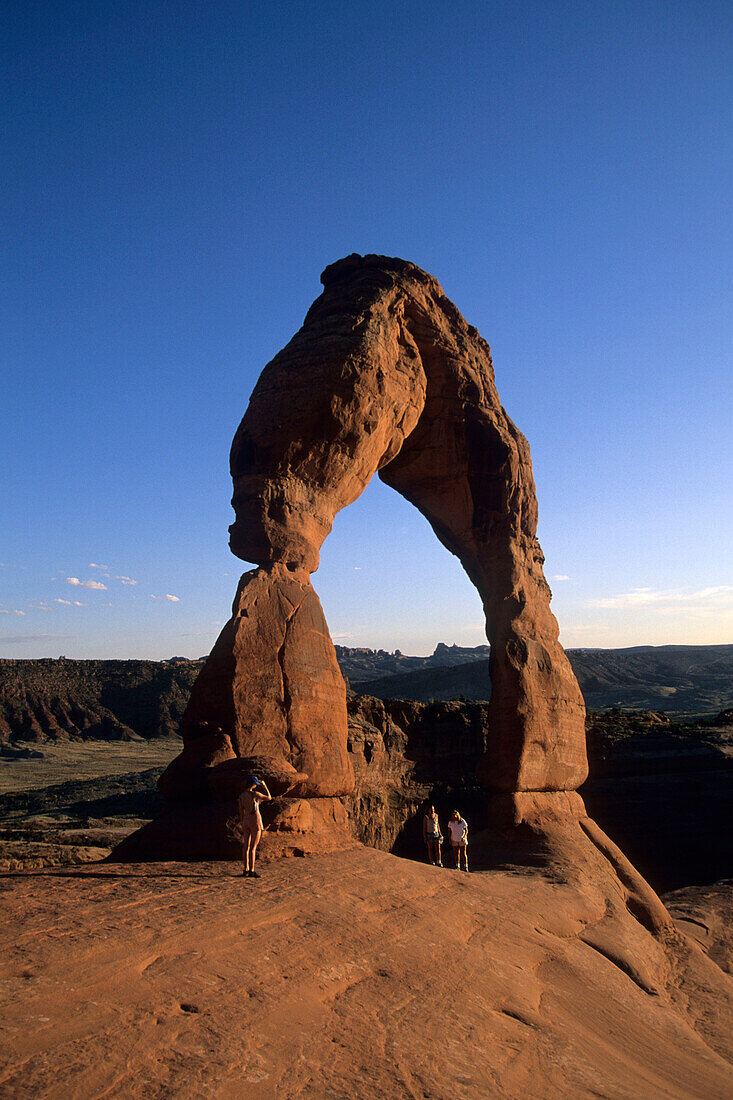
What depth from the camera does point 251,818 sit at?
230 inches

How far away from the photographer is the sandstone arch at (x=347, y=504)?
23.9 ft

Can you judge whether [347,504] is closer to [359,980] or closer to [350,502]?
[350,502]

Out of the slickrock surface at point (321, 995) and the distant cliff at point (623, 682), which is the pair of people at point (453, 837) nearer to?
the slickrock surface at point (321, 995)

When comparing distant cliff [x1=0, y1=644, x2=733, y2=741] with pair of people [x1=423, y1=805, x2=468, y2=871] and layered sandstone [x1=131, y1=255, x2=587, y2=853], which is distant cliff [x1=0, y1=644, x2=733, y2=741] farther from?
pair of people [x1=423, y1=805, x2=468, y2=871]

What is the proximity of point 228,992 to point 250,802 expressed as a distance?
260cm

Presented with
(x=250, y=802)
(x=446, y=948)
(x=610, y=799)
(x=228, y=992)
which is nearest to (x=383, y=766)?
(x=610, y=799)

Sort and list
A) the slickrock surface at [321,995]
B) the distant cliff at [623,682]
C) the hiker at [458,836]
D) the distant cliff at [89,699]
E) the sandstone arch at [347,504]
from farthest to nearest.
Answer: the distant cliff at [623,682] < the distant cliff at [89,699] < the hiker at [458,836] < the sandstone arch at [347,504] < the slickrock surface at [321,995]

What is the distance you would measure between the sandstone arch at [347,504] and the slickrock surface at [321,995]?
4.82ft

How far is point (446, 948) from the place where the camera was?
4.90 meters

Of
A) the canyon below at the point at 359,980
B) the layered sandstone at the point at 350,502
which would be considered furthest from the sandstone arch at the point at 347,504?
the canyon below at the point at 359,980

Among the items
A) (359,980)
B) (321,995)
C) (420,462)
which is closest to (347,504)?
(420,462)

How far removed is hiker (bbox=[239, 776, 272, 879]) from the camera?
224 inches

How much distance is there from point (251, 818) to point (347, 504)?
5174 millimetres

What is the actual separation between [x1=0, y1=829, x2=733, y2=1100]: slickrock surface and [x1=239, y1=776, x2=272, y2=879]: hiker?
19 cm
